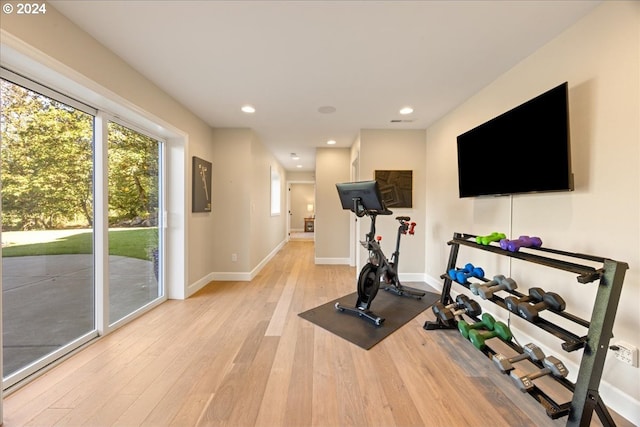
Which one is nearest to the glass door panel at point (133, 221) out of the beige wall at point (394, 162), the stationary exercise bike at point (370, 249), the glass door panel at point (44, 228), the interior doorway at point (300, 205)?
the glass door panel at point (44, 228)

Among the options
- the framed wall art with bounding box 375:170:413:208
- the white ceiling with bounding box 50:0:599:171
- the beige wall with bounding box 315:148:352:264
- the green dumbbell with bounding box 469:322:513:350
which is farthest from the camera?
the beige wall with bounding box 315:148:352:264

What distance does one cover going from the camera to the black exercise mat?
2.28m

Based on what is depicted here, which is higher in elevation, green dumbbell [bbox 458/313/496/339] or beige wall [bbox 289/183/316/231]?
beige wall [bbox 289/183/316/231]

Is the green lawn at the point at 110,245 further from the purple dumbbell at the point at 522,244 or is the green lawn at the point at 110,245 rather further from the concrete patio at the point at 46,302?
the purple dumbbell at the point at 522,244

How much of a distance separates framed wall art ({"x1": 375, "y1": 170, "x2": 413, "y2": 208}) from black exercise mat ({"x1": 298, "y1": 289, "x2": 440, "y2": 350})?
1400 millimetres

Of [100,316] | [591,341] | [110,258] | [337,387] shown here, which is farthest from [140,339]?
[591,341]

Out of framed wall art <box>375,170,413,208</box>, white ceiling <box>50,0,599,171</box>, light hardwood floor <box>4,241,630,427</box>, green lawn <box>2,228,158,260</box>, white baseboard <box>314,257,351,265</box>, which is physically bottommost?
light hardwood floor <box>4,241,630,427</box>

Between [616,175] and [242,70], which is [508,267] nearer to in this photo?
[616,175]

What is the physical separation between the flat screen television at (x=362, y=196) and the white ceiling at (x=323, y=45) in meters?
0.99

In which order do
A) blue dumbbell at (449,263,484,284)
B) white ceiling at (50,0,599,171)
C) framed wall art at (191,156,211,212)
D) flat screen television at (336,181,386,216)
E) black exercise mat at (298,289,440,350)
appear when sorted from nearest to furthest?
white ceiling at (50,0,599,171) < blue dumbbell at (449,263,484,284) < black exercise mat at (298,289,440,350) < flat screen television at (336,181,386,216) < framed wall art at (191,156,211,212)

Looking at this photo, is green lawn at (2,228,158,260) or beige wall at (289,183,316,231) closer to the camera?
green lawn at (2,228,158,260)

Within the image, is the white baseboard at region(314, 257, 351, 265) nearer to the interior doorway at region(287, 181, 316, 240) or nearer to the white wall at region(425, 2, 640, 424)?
the white wall at region(425, 2, 640, 424)

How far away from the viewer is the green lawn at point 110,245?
64.4 inches

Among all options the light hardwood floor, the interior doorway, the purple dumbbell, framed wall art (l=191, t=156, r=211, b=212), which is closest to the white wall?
the purple dumbbell
